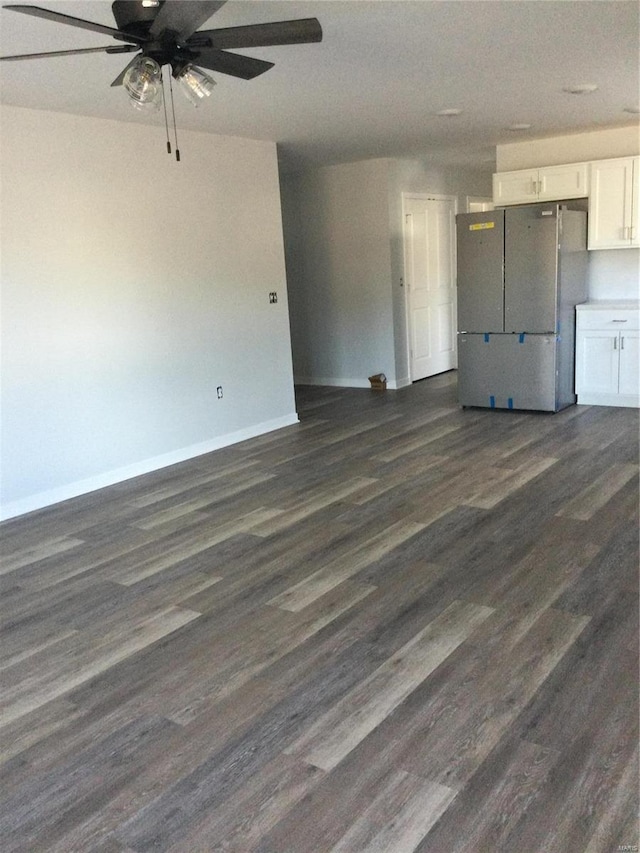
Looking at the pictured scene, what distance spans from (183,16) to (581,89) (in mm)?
3130

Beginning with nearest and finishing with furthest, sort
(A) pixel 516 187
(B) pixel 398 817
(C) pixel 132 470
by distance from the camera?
1. (B) pixel 398 817
2. (C) pixel 132 470
3. (A) pixel 516 187

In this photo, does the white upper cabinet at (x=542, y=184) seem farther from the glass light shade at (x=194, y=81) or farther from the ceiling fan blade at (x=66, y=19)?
the ceiling fan blade at (x=66, y=19)

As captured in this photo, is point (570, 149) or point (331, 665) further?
point (570, 149)

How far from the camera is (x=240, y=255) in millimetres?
5895

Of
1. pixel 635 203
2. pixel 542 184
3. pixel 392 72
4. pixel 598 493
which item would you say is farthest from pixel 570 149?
pixel 598 493

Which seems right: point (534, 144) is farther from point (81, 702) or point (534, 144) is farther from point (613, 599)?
point (81, 702)

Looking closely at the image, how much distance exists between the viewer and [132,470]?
519 centimetres

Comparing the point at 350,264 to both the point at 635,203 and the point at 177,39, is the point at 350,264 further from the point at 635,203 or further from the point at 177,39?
the point at 177,39

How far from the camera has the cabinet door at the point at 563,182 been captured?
20.2ft

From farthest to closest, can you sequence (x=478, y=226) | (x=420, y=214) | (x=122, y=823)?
(x=420, y=214) → (x=478, y=226) → (x=122, y=823)

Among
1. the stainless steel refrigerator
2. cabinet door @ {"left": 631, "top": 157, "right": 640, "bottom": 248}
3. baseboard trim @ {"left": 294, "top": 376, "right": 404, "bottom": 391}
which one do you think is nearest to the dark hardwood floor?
the stainless steel refrigerator

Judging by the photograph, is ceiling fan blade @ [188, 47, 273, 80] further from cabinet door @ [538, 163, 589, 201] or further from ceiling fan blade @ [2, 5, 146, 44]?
cabinet door @ [538, 163, 589, 201]

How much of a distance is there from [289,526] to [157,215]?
8.43ft

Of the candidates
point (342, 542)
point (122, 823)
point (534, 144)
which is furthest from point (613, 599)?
point (534, 144)
